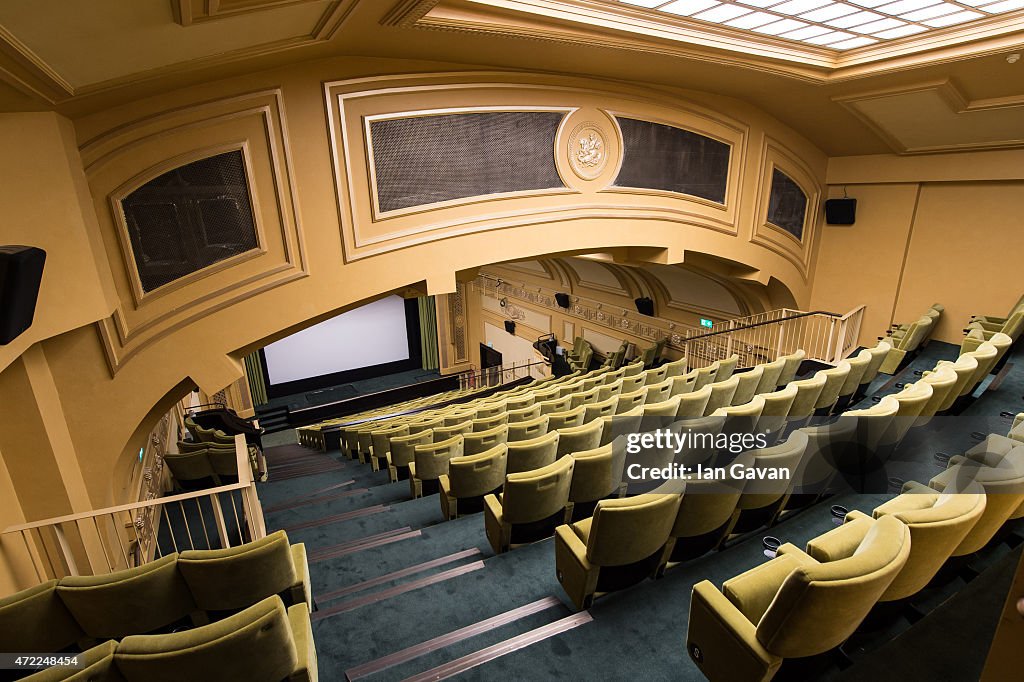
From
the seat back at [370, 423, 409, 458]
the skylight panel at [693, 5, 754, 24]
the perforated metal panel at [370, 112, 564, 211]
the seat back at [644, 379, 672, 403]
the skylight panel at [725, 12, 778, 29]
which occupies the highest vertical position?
the skylight panel at [693, 5, 754, 24]

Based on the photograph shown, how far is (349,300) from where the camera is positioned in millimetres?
4914

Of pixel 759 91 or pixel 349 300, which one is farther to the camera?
pixel 759 91

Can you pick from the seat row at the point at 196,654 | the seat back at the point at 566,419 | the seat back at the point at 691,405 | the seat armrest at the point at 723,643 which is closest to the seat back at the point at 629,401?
→ the seat back at the point at 566,419

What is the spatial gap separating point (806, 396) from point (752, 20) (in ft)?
12.1

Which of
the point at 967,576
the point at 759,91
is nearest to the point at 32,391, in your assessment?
the point at 967,576

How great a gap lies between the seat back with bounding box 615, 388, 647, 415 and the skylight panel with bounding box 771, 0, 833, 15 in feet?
12.3

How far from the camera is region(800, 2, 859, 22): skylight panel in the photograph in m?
4.60

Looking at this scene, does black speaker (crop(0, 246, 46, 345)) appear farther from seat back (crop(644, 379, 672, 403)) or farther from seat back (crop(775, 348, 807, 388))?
seat back (crop(775, 348, 807, 388))

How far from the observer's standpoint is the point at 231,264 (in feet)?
14.0

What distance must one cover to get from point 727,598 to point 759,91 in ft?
22.0

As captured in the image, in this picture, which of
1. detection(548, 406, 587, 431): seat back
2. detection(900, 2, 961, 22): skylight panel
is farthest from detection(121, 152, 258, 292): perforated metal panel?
detection(900, 2, 961, 22): skylight panel

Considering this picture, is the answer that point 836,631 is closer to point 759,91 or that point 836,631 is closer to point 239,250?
point 239,250

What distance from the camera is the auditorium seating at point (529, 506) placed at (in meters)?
2.81

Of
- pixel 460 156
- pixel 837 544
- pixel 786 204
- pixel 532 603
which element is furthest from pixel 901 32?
pixel 532 603
